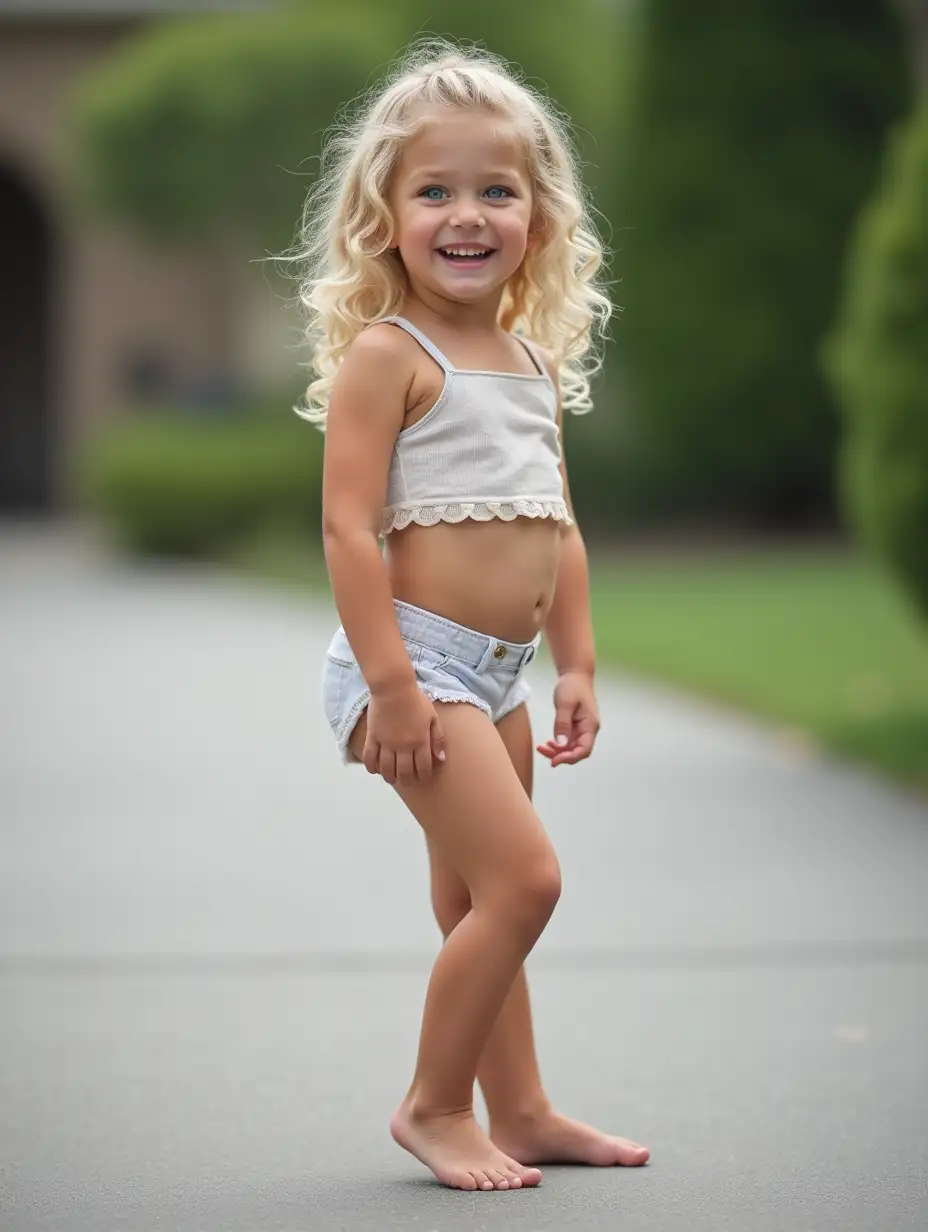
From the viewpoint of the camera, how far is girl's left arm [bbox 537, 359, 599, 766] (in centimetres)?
344

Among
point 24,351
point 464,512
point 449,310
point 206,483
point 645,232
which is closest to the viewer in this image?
point 464,512

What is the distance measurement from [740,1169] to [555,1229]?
49 cm

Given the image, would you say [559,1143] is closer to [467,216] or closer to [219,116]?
[467,216]

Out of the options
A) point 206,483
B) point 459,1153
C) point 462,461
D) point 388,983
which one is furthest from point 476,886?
point 206,483

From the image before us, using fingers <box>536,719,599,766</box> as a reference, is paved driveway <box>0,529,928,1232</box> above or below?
below

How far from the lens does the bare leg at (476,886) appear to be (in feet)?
10.3

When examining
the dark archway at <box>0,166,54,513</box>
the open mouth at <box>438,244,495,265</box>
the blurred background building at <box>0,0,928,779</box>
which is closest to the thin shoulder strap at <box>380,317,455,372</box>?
the open mouth at <box>438,244,495,265</box>

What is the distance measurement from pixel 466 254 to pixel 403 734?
0.76 meters

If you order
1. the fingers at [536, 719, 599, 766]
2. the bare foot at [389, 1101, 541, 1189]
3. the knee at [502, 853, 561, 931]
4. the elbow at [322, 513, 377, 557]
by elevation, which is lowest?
the bare foot at [389, 1101, 541, 1189]

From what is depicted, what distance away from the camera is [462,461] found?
3.23 meters

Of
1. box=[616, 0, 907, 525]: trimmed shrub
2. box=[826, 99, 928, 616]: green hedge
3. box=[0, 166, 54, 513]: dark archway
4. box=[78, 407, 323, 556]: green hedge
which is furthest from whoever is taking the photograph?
box=[0, 166, 54, 513]: dark archway

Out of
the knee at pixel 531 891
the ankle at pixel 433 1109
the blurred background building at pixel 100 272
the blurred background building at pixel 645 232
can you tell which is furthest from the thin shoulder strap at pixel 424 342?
the blurred background building at pixel 100 272

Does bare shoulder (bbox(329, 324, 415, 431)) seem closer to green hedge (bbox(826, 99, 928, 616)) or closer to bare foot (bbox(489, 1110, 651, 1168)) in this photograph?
bare foot (bbox(489, 1110, 651, 1168))

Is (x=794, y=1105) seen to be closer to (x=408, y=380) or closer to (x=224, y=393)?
(x=408, y=380)
